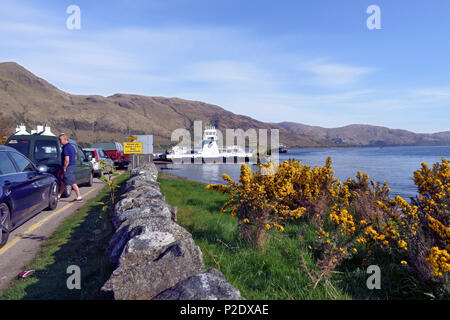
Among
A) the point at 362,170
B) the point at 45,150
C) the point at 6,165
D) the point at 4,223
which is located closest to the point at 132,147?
the point at 45,150

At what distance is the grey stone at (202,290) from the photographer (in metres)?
2.46

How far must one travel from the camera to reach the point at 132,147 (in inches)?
692

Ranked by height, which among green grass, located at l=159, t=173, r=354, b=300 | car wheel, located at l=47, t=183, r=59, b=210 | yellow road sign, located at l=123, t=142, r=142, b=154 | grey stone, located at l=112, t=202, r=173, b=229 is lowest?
green grass, located at l=159, t=173, r=354, b=300

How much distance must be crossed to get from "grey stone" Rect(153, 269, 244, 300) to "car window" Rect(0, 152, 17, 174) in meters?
4.82

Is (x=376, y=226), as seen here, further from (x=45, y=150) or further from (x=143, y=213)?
(x=45, y=150)

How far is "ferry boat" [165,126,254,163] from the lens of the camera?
212 feet

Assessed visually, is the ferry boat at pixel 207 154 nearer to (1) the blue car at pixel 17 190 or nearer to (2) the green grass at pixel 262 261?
(1) the blue car at pixel 17 190

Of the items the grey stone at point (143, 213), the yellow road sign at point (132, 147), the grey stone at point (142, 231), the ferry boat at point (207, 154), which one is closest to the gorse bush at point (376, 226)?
the grey stone at point (143, 213)

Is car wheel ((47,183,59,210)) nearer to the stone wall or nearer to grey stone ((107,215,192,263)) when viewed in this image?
grey stone ((107,215,192,263))

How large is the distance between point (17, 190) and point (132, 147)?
39.4 ft

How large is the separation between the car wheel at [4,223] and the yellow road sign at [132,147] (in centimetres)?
1221

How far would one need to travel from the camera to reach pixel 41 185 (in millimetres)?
7098

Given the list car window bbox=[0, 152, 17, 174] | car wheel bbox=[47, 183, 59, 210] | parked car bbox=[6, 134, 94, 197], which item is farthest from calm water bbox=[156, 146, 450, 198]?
parked car bbox=[6, 134, 94, 197]
